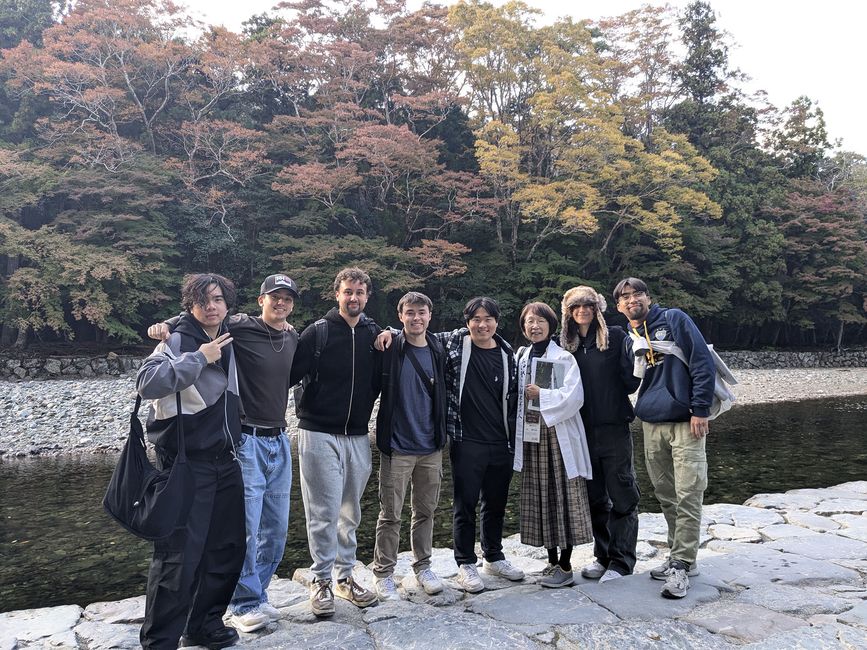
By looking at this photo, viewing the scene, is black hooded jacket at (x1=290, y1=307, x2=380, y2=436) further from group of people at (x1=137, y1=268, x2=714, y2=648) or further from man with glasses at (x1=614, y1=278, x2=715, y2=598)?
man with glasses at (x1=614, y1=278, x2=715, y2=598)

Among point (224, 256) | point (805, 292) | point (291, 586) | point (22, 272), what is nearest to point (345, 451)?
point (291, 586)

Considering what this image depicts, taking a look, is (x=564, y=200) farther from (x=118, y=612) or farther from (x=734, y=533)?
(x=118, y=612)

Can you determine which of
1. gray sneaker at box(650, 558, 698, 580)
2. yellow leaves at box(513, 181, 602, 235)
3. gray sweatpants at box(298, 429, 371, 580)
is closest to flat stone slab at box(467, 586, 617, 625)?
gray sneaker at box(650, 558, 698, 580)

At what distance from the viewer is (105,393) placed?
12648mm

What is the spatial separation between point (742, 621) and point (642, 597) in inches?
18.8

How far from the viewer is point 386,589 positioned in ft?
10.5

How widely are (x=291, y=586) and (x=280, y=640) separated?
3.51ft

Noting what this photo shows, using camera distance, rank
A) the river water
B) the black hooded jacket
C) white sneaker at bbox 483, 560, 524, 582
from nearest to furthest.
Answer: the black hooded jacket < white sneaker at bbox 483, 560, 524, 582 < the river water

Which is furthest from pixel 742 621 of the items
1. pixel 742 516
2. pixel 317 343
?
pixel 742 516

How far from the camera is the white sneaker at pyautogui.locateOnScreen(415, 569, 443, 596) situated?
10.5 ft

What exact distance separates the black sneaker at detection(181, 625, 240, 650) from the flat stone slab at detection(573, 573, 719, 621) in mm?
1848

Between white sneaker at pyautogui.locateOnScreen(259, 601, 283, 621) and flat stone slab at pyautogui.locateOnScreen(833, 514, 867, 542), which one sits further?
flat stone slab at pyautogui.locateOnScreen(833, 514, 867, 542)

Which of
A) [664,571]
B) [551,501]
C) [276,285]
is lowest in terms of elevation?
[664,571]

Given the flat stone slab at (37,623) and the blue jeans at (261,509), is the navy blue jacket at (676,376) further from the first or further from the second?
the flat stone slab at (37,623)
